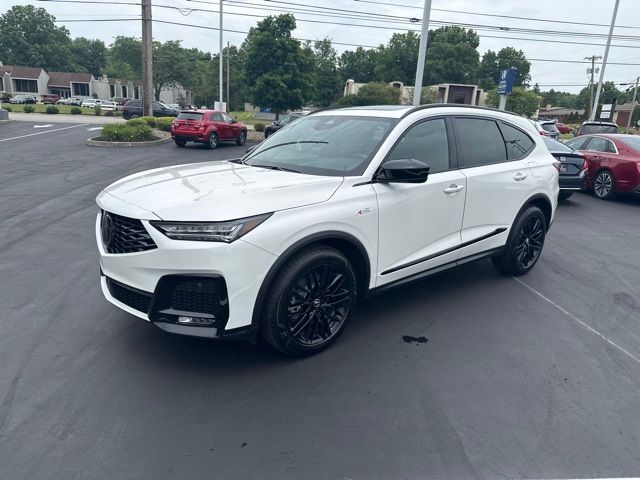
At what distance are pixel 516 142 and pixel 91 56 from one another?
12095 centimetres

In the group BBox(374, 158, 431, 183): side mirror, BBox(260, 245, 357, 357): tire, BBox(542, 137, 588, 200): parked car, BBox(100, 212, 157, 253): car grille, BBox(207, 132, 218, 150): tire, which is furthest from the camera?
BBox(207, 132, 218, 150): tire

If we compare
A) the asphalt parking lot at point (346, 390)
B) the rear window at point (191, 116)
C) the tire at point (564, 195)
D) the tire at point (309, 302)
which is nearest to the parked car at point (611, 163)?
the tire at point (564, 195)

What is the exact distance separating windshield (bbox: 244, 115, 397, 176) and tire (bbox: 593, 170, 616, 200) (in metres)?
9.31

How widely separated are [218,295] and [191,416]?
0.74m

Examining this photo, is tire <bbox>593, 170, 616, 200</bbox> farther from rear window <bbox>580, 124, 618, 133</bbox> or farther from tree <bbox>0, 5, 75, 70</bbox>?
tree <bbox>0, 5, 75, 70</bbox>

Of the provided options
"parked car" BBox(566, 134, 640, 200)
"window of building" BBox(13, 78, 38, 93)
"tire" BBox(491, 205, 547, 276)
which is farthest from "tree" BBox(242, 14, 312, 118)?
"window of building" BBox(13, 78, 38, 93)

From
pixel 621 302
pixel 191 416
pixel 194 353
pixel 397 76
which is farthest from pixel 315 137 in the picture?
pixel 397 76

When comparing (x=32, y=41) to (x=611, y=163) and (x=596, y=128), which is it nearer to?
(x=596, y=128)

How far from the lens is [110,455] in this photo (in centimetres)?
250

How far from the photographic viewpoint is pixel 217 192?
3201 millimetres

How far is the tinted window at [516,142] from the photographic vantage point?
16.7 ft

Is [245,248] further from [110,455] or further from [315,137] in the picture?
[315,137]

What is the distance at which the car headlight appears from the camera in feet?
9.50

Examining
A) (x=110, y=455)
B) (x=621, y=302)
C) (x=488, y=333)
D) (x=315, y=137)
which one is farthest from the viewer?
(x=621, y=302)
